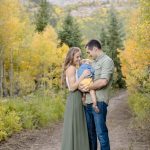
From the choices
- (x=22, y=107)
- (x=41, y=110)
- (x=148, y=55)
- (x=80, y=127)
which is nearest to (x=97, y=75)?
(x=80, y=127)

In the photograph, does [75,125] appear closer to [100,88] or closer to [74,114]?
[74,114]

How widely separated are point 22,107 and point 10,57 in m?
24.1

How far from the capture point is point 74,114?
6824 millimetres

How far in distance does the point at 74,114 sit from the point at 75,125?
19cm

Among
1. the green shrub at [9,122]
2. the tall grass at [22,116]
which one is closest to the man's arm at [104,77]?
the tall grass at [22,116]

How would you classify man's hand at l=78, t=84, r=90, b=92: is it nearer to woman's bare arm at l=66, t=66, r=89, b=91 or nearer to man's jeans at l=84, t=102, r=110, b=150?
woman's bare arm at l=66, t=66, r=89, b=91

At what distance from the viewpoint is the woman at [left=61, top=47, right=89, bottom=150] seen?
679 cm


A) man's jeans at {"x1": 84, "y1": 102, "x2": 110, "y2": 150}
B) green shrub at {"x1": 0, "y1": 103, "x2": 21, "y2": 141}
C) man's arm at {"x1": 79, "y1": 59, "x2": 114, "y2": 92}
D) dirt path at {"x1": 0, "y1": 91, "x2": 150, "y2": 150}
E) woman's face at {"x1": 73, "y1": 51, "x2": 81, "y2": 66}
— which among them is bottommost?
dirt path at {"x1": 0, "y1": 91, "x2": 150, "y2": 150}

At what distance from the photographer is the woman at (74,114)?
6789mm

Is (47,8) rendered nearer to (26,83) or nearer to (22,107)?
(26,83)

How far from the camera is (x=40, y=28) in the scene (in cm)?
4562

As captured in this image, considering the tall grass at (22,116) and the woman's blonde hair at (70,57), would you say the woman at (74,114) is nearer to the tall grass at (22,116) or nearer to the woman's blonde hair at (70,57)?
the woman's blonde hair at (70,57)

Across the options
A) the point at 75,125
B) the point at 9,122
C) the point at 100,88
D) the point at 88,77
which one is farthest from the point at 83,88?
the point at 9,122

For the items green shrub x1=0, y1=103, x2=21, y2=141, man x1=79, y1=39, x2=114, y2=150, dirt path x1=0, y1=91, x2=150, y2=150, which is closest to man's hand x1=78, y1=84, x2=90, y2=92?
man x1=79, y1=39, x2=114, y2=150
